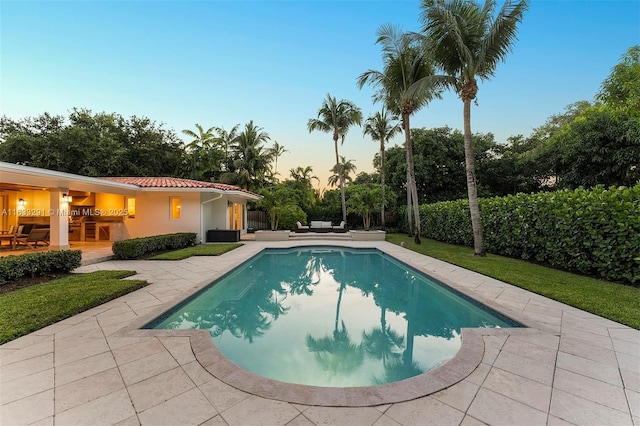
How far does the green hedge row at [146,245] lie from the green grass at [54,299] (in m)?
2.60

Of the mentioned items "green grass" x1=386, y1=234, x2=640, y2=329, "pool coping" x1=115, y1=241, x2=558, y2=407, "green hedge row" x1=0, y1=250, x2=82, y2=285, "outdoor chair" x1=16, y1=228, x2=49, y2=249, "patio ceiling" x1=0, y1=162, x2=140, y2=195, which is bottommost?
"green grass" x1=386, y1=234, x2=640, y2=329

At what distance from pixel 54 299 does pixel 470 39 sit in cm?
1352

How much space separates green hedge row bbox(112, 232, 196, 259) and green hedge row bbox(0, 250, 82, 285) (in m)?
2.09

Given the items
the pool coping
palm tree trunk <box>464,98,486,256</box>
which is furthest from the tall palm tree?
the pool coping

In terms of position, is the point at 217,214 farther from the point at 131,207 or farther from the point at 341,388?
the point at 341,388

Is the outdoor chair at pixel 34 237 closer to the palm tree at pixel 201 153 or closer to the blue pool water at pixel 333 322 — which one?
the blue pool water at pixel 333 322

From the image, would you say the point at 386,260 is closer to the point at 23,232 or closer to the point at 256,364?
the point at 256,364

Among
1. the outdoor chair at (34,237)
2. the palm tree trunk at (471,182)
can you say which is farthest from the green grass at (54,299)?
the palm tree trunk at (471,182)

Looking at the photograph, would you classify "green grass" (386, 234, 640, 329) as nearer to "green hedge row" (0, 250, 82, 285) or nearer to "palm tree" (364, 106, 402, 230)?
"green hedge row" (0, 250, 82, 285)

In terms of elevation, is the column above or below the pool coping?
above

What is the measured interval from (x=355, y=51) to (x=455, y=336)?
47.4 feet

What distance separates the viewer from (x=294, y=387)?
8.45 ft

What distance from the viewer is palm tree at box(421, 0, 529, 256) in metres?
9.18

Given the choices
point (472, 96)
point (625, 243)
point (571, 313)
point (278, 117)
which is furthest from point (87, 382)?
point (278, 117)
